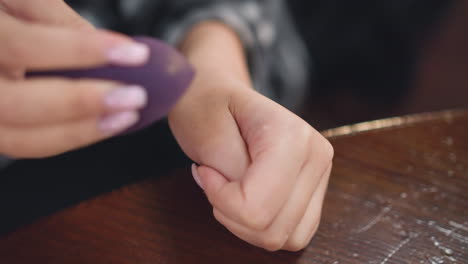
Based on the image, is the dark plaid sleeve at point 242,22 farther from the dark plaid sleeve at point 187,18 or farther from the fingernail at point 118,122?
the fingernail at point 118,122

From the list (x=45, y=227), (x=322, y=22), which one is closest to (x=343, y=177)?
(x=45, y=227)

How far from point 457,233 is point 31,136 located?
0.92 ft

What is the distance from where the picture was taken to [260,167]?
28 cm

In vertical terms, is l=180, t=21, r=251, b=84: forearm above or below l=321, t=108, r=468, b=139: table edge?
above

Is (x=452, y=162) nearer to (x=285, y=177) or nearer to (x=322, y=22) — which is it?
(x=285, y=177)

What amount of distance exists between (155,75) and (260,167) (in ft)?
0.28

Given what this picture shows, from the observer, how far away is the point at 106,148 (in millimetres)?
499

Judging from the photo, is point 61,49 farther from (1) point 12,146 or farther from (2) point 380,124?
(2) point 380,124

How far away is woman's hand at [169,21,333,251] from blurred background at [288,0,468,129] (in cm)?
66

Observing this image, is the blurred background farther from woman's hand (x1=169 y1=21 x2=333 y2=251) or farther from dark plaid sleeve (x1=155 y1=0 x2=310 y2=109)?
woman's hand (x1=169 y1=21 x2=333 y2=251)

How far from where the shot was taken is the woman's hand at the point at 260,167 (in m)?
0.28

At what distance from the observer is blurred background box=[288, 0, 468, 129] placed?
932mm

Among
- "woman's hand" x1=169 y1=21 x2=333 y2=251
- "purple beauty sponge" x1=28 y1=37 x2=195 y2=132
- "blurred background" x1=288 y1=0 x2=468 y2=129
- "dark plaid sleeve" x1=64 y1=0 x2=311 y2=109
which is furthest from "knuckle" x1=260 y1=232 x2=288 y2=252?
"blurred background" x1=288 y1=0 x2=468 y2=129

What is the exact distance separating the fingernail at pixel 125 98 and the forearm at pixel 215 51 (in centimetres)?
15
